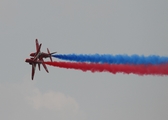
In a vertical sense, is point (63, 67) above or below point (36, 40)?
below

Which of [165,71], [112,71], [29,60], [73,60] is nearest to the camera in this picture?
[165,71]

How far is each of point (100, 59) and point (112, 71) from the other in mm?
4190

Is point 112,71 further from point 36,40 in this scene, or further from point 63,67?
point 36,40

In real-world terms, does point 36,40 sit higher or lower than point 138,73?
higher

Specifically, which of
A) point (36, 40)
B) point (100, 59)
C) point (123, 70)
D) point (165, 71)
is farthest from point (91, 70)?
point (36, 40)

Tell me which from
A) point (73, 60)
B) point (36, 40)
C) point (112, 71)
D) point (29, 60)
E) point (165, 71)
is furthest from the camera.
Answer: point (36, 40)

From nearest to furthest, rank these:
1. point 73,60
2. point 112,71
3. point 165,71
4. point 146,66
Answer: point 165,71 < point 146,66 < point 112,71 < point 73,60

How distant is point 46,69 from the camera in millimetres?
71938

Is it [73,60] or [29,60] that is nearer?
[73,60]

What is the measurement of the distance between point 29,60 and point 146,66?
1066 inches

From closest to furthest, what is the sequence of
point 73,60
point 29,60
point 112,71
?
point 112,71 < point 73,60 < point 29,60

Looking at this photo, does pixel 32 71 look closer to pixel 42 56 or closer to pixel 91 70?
pixel 42 56

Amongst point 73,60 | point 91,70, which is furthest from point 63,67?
point 91,70

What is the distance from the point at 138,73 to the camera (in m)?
54.4
